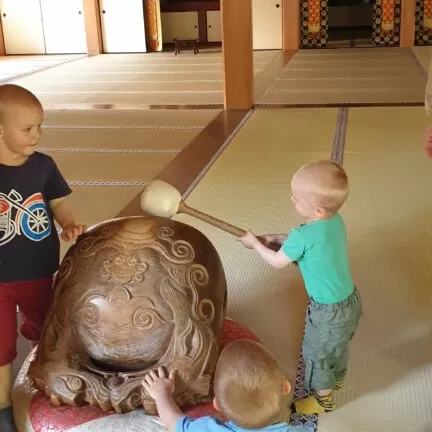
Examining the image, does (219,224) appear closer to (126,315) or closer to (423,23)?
(126,315)

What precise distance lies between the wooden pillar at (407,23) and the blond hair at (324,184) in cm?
772

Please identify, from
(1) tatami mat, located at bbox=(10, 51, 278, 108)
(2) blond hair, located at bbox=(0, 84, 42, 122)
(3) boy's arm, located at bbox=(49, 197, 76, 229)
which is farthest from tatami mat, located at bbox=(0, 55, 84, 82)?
(2) blond hair, located at bbox=(0, 84, 42, 122)

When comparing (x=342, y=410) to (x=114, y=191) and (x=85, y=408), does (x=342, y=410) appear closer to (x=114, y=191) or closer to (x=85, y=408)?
(x=85, y=408)

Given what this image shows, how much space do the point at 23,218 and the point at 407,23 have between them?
25.9ft

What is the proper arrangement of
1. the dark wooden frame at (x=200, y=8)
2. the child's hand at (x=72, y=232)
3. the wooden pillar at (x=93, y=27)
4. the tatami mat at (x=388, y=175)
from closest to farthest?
the child's hand at (x=72, y=232) < the tatami mat at (x=388, y=175) < the wooden pillar at (x=93, y=27) < the dark wooden frame at (x=200, y=8)

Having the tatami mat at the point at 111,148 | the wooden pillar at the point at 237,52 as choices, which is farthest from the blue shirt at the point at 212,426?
the wooden pillar at the point at 237,52

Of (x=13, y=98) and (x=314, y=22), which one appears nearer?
(x=13, y=98)

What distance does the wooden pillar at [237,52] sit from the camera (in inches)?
187

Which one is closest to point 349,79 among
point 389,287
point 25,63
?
point 25,63

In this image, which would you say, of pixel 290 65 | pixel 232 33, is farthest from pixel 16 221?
pixel 290 65

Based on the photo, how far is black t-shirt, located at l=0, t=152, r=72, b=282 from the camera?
58.4 inches

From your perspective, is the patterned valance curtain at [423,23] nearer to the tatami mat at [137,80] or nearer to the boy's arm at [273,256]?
the tatami mat at [137,80]

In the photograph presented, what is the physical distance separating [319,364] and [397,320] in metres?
0.48

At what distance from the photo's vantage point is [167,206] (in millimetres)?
1599
